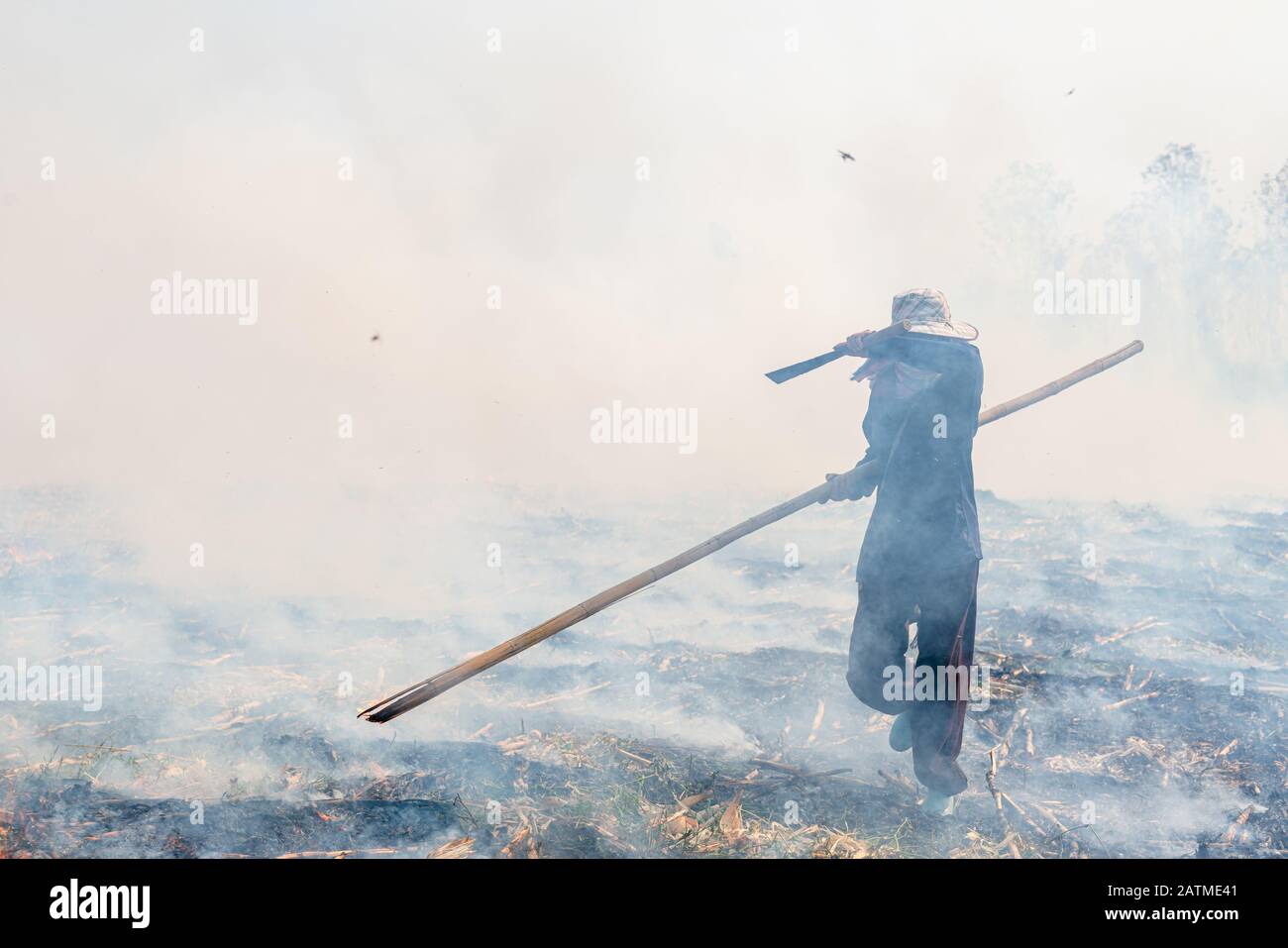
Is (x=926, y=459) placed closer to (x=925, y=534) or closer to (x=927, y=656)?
(x=925, y=534)

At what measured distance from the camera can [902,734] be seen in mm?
6336

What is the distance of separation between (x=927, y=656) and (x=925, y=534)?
2.40 feet

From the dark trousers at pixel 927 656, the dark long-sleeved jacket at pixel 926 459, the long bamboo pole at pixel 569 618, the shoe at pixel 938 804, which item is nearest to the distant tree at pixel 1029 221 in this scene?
the long bamboo pole at pixel 569 618

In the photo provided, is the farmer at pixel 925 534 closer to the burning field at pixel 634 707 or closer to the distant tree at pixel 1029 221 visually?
the burning field at pixel 634 707

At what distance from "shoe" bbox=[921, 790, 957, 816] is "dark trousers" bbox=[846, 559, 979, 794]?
0.27ft

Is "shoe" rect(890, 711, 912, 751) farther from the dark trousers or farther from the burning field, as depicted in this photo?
the burning field

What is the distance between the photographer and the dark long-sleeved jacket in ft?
19.6

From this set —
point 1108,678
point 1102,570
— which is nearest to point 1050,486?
point 1102,570

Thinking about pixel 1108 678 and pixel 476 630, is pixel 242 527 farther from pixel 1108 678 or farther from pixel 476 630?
pixel 1108 678

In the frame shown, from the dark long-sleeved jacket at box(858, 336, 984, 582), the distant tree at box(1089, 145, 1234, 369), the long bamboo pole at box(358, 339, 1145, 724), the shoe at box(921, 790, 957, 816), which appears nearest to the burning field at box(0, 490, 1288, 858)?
the shoe at box(921, 790, 957, 816)

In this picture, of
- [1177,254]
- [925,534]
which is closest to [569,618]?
[925,534]
